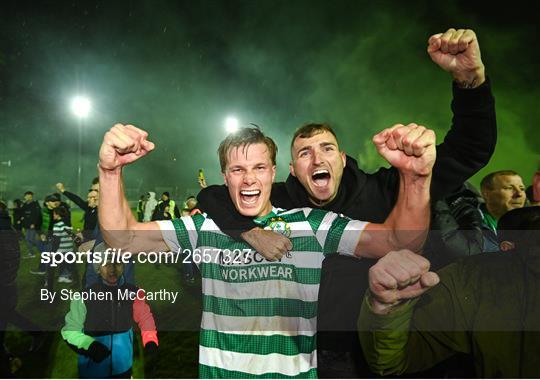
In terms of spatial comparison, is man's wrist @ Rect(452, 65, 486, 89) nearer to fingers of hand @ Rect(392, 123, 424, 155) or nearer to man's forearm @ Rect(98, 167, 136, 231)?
fingers of hand @ Rect(392, 123, 424, 155)

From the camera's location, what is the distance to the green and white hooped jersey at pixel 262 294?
1739mm

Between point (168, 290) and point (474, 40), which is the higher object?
point (474, 40)

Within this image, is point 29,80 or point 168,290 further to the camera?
point 29,80

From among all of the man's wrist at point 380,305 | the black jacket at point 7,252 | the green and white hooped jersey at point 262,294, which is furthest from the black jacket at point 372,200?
the black jacket at point 7,252

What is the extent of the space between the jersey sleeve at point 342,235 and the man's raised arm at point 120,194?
804mm

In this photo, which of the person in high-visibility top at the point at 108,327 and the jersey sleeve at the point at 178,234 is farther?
the person in high-visibility top at the point at 108,327

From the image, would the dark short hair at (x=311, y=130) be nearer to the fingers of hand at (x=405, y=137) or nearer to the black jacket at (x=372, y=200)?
the black jacket at (x=372, y=200)

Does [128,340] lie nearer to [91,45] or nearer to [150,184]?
[150,184]

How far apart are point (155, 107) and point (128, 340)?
10.3 meters

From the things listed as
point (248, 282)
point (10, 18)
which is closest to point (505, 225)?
point (248, 282)

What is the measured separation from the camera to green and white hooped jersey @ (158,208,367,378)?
174 centimetres

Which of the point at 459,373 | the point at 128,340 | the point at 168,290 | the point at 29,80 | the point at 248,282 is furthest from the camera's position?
the point at 29,80

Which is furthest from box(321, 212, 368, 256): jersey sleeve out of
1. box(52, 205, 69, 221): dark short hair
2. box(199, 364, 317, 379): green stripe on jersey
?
box(52, 205, 69, 221): dark short hair

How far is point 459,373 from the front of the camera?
2.39m
